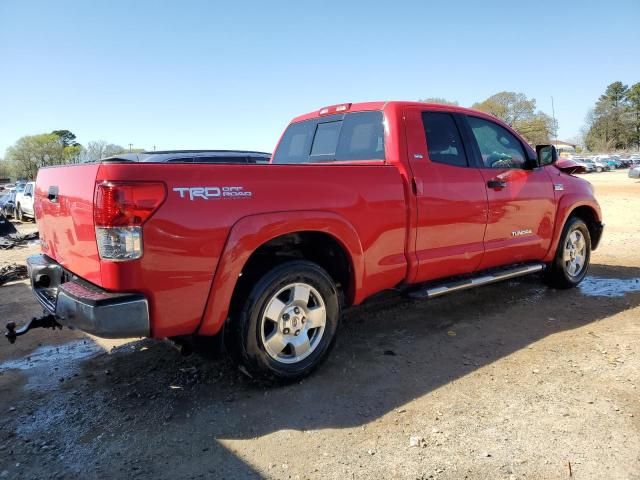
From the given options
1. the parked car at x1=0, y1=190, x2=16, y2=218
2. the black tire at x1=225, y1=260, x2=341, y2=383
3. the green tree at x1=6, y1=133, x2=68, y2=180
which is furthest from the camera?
the green tree at x1=6, y1=133, x2=68, y2=180

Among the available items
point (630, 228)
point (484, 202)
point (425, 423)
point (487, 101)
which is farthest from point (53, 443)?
point (487, 101)

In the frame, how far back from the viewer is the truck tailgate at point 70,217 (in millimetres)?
2775

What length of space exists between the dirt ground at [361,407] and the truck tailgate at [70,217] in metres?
0.94

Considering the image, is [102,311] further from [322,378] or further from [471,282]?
[471,282]

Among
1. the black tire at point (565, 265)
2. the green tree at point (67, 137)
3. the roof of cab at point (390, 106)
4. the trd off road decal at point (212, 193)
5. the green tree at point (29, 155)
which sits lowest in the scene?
the black tire at point (565, 265)

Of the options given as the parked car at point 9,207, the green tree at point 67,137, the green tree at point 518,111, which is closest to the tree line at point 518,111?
the green tree at point 518,111

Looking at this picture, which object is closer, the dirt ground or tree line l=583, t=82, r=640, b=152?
the dirt ground

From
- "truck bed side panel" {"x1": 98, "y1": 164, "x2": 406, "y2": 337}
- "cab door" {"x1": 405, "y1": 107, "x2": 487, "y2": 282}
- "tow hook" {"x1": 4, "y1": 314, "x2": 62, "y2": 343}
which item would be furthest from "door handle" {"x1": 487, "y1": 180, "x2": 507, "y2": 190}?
"tow hook" {"x1": 4, "y1": 314, "x2": 62, "y2": 343}

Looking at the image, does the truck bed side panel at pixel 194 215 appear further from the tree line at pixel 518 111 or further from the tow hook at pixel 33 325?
the tree line at pixel 518 111

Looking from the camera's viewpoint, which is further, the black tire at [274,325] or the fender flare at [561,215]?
the fender flare at [561,215]

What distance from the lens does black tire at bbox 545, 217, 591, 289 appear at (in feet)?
18.6

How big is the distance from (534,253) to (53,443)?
15.1 feet

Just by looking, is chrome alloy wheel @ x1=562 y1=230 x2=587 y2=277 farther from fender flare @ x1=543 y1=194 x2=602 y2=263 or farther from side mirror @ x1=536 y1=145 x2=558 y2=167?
side mirror @ x1=536 y1=145 x2=558 y2=167

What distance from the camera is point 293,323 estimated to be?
341 centimetres
